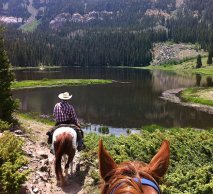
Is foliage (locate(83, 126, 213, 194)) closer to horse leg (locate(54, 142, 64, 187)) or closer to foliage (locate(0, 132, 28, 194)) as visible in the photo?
horse leg (locate(54, 142, 64, 187))

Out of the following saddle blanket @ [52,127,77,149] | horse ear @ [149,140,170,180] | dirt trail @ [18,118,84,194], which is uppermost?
horse ear @ [149,140,170,180]

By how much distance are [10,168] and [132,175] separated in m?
11.7

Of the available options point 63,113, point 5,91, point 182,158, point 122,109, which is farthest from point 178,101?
point 182,158

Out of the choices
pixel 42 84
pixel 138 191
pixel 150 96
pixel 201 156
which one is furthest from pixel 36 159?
pixel 42 84

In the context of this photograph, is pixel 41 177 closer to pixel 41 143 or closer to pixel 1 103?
pixel 41 143

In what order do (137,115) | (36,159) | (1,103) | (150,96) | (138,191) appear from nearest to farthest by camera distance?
1. (138,191)
2. (36,159)
3. (1,103)
4. (137,115)
5. (150,96)

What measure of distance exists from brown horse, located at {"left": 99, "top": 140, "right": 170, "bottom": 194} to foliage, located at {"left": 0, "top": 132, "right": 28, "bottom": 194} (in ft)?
34.6

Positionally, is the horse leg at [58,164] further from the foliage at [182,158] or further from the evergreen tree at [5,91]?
the evergreen tree at [5,91]

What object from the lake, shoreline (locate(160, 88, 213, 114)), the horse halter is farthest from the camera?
shoreline (locate(160, 88, 213, 114))

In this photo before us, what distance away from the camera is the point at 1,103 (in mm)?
28453

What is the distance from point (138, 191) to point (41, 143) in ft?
73.8

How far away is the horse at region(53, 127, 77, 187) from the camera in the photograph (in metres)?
17.4

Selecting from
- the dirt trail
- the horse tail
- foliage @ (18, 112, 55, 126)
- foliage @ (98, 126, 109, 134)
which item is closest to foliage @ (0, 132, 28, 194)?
the dirt trail

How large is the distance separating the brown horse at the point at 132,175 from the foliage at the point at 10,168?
1055cm
